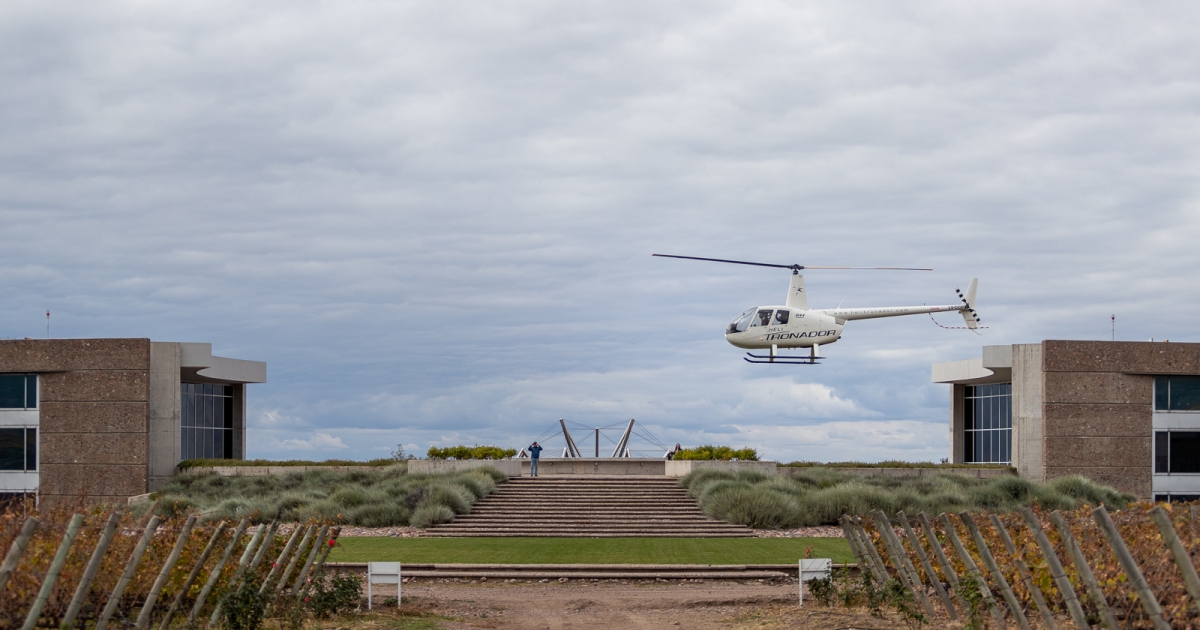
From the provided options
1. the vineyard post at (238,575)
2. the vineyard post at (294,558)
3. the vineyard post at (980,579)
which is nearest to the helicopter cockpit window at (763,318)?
the vineyard post at (294,558)

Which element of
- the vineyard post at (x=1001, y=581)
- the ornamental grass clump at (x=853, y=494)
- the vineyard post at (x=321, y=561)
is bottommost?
the ornamental grass clump at (x=853, y=494)

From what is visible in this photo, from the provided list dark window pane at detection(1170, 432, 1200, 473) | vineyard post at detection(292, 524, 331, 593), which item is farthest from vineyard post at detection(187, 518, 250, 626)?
dark window pane at detection(1170, 432, 1200, 473)

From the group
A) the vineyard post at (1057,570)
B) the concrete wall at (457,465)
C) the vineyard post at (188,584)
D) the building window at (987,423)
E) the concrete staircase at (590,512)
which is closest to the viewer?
the vineyard post at (1057,570)

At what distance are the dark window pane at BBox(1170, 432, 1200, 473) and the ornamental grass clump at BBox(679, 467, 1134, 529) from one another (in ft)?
15.5

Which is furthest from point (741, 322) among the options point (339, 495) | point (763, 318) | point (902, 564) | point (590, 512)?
point (902, 564)

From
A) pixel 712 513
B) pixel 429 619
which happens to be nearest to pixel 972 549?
pixel 429 619

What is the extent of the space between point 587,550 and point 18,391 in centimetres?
2514

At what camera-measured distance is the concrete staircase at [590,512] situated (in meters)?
28.4

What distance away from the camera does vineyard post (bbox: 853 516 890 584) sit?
13866mm

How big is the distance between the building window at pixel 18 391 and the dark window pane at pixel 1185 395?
3974 centimetres

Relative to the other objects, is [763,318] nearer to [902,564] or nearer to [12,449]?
[902,564]

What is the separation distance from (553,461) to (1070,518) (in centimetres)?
2929

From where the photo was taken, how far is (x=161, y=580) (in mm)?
10547

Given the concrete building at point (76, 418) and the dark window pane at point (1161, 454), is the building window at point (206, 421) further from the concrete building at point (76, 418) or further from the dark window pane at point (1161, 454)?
the dark window pane at point (1161, 454)
